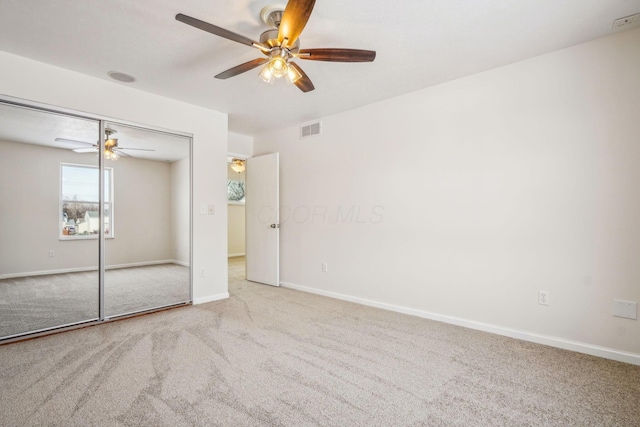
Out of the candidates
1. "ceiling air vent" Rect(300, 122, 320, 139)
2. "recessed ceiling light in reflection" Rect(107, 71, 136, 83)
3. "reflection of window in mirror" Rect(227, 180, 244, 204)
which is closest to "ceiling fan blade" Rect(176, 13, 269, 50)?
"recessed ceiling light in reflection" Rect(107, 71, 136, 83)

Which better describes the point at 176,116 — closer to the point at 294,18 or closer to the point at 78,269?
the point at 78,269

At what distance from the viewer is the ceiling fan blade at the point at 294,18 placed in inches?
64.3

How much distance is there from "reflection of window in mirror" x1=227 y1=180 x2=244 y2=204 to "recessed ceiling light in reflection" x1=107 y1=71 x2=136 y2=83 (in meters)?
4.74

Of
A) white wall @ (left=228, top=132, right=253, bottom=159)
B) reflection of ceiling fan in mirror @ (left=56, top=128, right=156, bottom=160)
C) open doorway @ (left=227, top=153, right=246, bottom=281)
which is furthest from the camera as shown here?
open doorway @ (left=227, top=153, right=246, bottom=281)

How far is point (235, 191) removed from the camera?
8.02 meters

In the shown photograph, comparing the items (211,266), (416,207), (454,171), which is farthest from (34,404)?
(454,171)

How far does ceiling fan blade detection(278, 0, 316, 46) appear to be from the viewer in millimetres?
1634

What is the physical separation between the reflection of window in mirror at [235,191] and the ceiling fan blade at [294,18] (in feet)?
20.5

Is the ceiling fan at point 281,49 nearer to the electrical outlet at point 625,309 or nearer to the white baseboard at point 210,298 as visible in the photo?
the electrical outlet at point 625,309

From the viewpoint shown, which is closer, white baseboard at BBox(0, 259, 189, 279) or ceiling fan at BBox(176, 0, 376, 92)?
ceiling fan at BBox(176, 0, 376, 92)

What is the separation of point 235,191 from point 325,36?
6.21 m

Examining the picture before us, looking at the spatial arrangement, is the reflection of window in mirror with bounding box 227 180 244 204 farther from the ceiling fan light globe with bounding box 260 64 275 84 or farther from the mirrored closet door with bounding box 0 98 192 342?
the ceiling fan light globe with bounding box 260 64 275 84

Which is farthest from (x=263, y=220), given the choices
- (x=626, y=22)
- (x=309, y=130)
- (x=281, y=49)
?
(x=626, y=22)

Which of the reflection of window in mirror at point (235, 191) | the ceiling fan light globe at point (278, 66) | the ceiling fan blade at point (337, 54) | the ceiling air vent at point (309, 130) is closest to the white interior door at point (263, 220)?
the ceiling air vent at point (309, 130)
